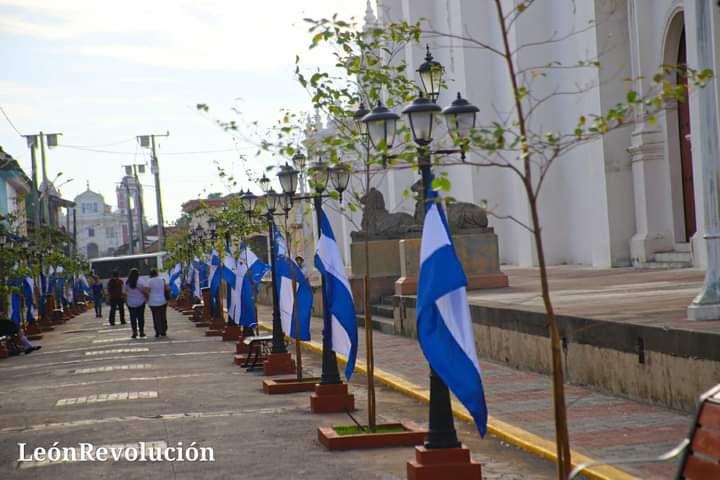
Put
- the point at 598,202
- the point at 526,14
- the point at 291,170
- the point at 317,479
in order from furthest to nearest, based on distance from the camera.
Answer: the point at 526,14 < the point at 598,202 < the point at 291,170 < the point at 317,479

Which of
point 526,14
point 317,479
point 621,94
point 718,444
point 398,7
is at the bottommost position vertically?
point 317,479

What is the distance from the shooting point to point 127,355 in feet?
80.4

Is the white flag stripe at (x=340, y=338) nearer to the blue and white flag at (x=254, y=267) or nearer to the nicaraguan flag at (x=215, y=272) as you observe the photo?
the blue and white flag at (x=254, y=267)

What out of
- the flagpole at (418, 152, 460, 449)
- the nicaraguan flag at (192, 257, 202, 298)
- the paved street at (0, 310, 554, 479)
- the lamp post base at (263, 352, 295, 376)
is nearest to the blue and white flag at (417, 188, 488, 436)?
the flagpole at (418, 152, 460, 449)

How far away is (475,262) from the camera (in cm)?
2366

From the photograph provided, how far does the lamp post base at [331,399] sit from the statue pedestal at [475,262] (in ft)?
32.0

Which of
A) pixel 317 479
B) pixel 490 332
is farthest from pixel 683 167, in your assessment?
pixel 317 479

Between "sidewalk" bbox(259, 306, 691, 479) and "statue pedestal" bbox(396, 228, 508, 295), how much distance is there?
23.6 ft

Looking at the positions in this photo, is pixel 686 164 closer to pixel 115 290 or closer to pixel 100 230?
pixel 115 290

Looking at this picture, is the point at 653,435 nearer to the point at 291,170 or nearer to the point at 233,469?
the point at 233,469

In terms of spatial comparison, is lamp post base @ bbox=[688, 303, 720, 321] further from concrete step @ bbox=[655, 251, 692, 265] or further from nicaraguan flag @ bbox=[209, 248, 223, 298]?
nicaraguan flag @ bbox=[209, 248, 223, 298]

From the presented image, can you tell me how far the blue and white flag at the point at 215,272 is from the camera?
31.0 metres

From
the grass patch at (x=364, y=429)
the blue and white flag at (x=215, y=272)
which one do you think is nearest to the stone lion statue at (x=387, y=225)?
the blue and white flag at (x=215, y=272)

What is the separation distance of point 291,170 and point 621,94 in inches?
456
